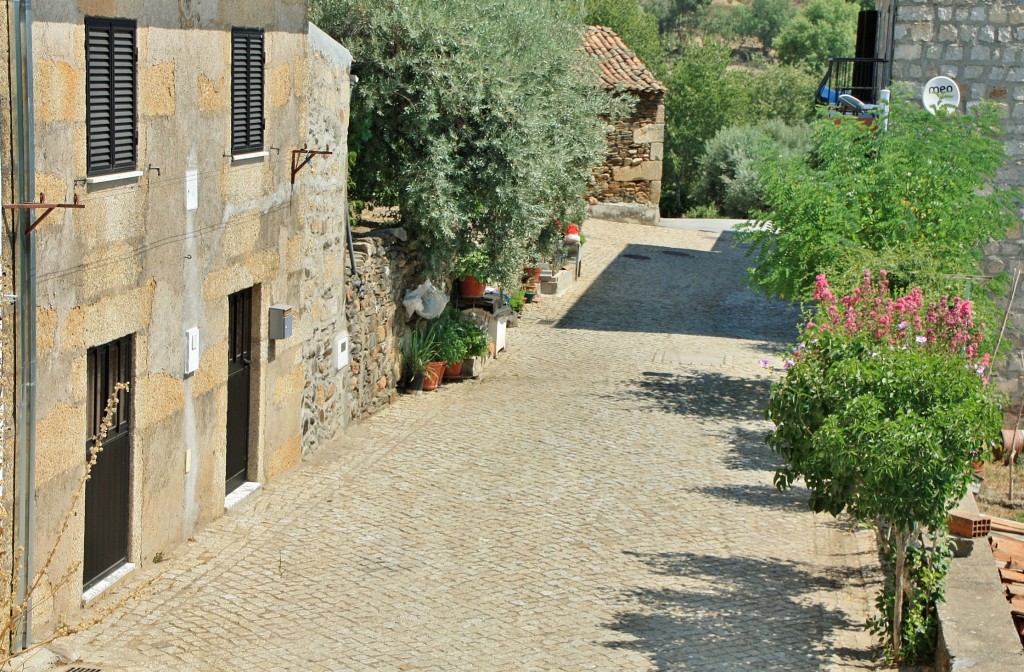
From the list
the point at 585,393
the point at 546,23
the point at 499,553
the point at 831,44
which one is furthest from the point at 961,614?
the point at 831,44

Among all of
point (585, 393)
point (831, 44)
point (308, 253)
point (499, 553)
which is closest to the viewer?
point (499, 553)

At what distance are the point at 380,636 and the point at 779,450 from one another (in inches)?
118

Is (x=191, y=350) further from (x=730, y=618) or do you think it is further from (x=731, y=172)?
(x=731, y=172)

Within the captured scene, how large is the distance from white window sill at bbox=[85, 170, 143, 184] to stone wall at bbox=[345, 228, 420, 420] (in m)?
4.96

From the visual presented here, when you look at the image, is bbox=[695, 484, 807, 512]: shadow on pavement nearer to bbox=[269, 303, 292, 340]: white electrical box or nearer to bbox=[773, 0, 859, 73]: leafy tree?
bbox=[269, 303, 292, 340]: white electrical box

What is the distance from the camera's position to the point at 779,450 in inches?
351

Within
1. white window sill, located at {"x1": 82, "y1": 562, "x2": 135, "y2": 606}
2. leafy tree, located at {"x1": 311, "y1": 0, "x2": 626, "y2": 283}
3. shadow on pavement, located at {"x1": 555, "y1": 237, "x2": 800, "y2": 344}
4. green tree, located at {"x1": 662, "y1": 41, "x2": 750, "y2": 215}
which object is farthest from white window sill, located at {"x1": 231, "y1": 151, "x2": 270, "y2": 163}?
green tree, located at {"x1": 662, "y1": 41, "x2": 750, "y2": 215}

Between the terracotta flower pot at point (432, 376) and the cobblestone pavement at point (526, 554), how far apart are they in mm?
228

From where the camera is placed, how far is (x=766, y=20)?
76375mm

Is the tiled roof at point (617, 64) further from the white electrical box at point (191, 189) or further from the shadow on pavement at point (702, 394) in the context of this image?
the white electrical box at point (191, 189)

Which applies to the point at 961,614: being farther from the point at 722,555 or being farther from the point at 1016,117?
the point at 1016,117

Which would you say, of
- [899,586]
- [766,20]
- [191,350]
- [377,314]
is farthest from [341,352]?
[766,20]

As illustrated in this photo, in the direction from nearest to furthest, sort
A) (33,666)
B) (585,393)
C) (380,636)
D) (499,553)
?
(33,666) → (380,636) → (499,553) → (585,393)

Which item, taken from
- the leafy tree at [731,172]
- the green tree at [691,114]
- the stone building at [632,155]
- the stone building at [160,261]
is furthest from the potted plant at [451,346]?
the green tree at [691,114]
